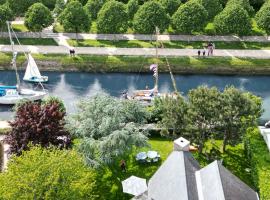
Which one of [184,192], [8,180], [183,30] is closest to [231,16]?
[183,30]

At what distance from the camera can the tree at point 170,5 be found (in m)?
82.6

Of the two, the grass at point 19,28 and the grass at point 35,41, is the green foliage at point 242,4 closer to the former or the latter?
the grass at point 35,41

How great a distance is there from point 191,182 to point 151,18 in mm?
40349

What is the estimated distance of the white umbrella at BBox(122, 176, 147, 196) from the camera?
47.0 m

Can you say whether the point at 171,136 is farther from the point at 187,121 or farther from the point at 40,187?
the point at 40,187

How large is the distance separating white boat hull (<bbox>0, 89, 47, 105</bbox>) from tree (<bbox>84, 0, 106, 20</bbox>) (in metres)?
20.5

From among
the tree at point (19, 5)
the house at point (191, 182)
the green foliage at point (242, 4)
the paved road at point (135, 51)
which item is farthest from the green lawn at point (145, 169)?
the tree at point (19, 5)

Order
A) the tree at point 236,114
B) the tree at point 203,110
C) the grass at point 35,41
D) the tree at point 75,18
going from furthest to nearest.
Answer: the grass at point 35,41
the tree at point 75,18
the tree at point 203,110
the tree at point 236,114

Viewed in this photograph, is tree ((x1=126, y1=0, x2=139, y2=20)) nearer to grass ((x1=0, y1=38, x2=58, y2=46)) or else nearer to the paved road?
the paved road

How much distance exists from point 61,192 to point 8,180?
4.49 m

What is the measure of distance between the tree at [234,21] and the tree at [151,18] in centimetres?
853

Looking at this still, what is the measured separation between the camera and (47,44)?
80188 mm

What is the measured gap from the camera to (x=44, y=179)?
134 feet

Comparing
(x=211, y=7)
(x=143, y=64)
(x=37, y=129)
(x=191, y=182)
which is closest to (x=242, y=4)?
(x=211, y=7)
